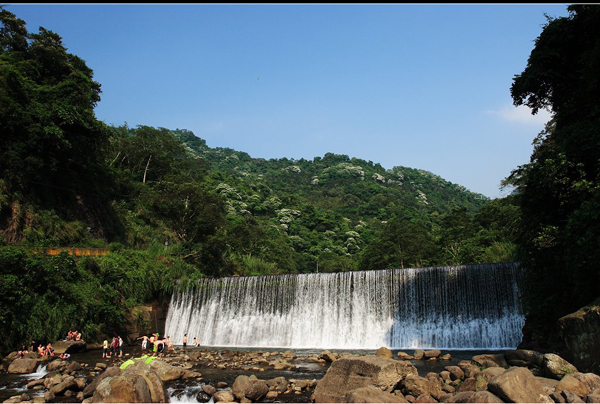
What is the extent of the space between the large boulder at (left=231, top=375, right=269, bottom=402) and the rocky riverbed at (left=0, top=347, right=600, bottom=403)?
0.02 meters

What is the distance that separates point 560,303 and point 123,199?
33.9m

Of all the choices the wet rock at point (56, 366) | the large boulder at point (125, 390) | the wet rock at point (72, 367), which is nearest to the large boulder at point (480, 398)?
the large boulder at point (125, 390)

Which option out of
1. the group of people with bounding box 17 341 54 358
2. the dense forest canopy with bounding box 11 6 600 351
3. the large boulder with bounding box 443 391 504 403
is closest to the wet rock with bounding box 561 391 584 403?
the large boulder with bounding box 443 391 504 403

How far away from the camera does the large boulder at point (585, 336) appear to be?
9195 mm

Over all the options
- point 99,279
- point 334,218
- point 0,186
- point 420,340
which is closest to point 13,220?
point 0,186

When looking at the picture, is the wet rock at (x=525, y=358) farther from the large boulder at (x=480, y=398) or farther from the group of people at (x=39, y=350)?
the group of people at (x=39, y=350)

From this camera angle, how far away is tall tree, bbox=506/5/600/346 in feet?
36.5

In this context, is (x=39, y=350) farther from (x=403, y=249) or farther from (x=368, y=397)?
(x=403, y=249)

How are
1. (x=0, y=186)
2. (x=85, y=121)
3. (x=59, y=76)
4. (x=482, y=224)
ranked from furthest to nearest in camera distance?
1. (x=482, y=224)
2. (x=59, y=76)
3. (x=85, y=121)
4. (x=0, y=186)

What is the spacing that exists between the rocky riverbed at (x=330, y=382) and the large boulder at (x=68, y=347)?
8.31ft

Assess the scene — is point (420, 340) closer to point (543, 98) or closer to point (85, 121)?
point (543, 98)

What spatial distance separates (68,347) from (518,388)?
17.7 m

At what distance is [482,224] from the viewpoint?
39938mm

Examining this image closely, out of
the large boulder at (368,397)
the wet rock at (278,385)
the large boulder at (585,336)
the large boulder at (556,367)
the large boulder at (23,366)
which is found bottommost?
the large boulder at (23,366)
